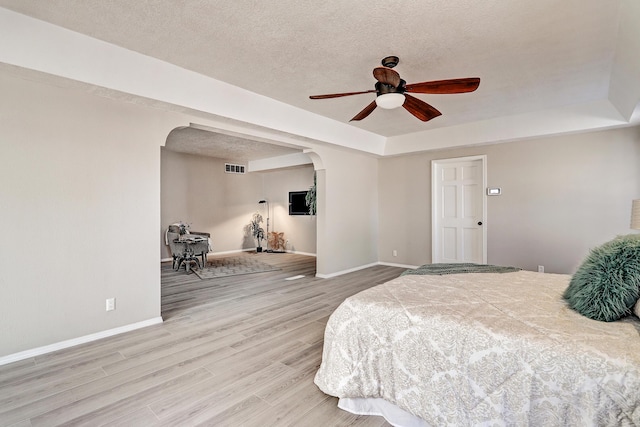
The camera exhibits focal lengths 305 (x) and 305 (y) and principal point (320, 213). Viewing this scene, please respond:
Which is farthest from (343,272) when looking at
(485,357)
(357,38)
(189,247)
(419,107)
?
(485,357)

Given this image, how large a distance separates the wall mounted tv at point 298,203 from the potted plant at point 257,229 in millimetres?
1081

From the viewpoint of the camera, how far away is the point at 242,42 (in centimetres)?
260

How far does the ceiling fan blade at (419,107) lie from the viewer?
2.82m

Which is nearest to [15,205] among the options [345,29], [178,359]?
[178,359]

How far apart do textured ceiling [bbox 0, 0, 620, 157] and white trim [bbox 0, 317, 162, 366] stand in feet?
8.83

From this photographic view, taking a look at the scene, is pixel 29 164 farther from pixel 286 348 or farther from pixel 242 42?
pixel 286 348

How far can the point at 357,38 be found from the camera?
2529mm

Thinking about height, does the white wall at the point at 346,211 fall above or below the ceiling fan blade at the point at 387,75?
below

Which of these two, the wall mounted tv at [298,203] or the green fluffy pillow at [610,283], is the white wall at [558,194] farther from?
the wall mounted tv at [298,203]

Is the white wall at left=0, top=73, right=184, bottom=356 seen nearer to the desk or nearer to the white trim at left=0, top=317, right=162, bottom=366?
the white trim at left=0, top=317, right=162, bottom=366

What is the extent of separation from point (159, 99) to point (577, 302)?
3683 mm

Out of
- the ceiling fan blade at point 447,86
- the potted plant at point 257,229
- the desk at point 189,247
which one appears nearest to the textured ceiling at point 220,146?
the potted plant at point 257,229

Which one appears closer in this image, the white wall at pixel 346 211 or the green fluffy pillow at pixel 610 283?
the green fluffy pillow at pixel 610 283

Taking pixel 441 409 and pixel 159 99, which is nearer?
pixel 441 409
